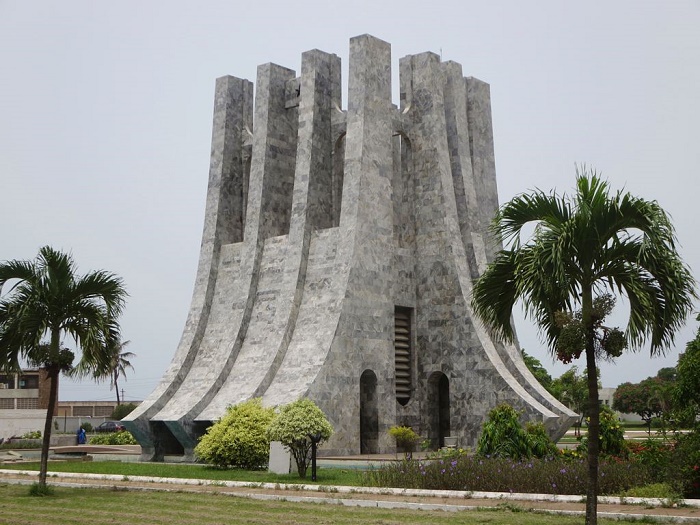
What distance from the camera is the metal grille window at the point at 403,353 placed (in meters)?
34.2

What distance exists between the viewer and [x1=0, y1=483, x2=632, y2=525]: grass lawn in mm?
14273

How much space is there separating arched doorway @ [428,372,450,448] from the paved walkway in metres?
14.3

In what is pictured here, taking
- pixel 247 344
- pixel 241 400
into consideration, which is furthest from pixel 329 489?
pixel 247 344

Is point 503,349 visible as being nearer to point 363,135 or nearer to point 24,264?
point 363,135

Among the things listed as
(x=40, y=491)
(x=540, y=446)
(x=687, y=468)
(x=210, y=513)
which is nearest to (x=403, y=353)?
(x=540, y=446)

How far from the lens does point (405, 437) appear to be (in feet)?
104

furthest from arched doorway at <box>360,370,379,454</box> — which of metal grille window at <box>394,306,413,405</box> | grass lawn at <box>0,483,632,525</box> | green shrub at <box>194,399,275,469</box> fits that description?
grass lawn at <box>0,483,632,525</box>

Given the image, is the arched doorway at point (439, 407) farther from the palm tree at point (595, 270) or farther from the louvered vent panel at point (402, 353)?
the palm tree at point (595, 270)

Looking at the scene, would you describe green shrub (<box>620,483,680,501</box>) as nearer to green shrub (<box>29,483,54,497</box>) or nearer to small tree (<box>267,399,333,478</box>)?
small tree (<box>267,399,333,478</box>)

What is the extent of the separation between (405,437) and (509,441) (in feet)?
Result: 33.3

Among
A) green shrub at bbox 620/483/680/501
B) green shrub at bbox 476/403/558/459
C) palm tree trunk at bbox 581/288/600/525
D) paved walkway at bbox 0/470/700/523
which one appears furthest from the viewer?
green shrub at bbox 476/403/558/459

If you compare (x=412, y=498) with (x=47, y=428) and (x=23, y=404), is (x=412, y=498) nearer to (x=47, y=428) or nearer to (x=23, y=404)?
(x=47, y=428)

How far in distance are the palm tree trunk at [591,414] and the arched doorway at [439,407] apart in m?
20.9

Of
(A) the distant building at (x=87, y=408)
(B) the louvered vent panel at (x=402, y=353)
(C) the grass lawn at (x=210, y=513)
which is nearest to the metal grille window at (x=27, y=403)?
(A) the distant building at (x=87, y=408)
